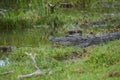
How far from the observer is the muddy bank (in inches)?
830

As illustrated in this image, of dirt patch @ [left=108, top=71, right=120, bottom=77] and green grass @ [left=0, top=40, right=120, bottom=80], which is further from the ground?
dirt patch @ [left=108, top=71, right=120, bottom=77]

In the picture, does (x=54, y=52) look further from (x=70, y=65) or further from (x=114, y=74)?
(x=114, y=74)

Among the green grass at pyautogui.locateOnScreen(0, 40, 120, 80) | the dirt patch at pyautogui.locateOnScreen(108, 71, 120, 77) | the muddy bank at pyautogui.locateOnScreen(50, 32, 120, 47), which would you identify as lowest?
the muddy bank at pyautogui.locateOnScreen(50, 32, 120, 47)

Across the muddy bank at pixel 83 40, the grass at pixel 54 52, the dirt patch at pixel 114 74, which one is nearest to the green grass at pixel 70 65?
the grass at pixel 54 52

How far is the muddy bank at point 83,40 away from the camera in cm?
2109

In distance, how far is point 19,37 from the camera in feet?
81.0

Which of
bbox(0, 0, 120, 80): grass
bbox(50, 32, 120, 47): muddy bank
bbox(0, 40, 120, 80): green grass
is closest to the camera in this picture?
bbox(0, 40, 120, 80): green grass

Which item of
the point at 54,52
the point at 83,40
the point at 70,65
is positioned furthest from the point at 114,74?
the point at 83,40

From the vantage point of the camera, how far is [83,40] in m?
21.9

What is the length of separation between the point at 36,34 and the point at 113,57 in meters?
10.8

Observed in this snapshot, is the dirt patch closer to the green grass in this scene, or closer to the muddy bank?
the green grass

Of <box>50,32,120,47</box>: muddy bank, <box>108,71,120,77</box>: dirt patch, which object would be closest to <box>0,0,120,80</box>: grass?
<box>108,71,120,77</box>: dirt patch

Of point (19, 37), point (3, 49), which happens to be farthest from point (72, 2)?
point (3, 49)

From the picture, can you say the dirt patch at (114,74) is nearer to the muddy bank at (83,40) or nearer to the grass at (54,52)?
the grass at (54,52)
